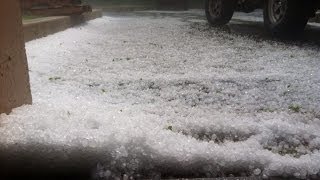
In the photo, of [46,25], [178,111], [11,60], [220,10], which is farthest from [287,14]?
[11,60]

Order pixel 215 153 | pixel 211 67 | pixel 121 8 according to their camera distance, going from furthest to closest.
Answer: pixel 121 8 → pixel 211 67 → pixel 215 153

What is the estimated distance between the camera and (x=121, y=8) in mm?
12859

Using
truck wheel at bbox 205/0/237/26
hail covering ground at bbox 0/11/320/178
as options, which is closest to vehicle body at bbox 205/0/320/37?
truck wheel at bbox 205/0/237/26

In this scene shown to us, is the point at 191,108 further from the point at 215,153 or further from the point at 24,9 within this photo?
the point at 24,9

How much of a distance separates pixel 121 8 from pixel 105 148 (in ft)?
39.5

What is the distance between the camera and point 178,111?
1.78 m

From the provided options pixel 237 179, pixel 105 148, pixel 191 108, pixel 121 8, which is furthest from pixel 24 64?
pixel 121 8

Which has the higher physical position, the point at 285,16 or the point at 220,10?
the point at 285,16

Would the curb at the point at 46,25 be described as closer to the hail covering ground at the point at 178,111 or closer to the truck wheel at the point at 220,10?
the hail covering ground at the point at 178,111

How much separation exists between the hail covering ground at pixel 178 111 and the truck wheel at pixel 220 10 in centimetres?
284

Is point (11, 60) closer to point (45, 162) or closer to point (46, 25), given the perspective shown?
point (45, 162)

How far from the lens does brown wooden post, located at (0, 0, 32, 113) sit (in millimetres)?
1395

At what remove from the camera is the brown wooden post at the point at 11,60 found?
1.39 m

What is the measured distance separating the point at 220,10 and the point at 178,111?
16.7ft
